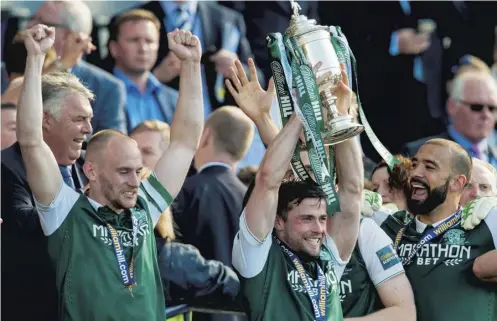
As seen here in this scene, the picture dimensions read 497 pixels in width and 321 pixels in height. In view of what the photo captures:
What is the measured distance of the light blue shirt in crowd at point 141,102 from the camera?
27.2ft

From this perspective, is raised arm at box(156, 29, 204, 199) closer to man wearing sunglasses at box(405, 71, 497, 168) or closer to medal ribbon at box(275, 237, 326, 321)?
medal ribbon at box(275, 237, 326, 321)

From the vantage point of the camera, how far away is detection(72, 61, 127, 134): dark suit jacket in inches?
307

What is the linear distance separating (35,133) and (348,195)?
1.57m

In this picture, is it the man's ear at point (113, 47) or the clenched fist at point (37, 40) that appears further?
the man's ear at point (113, 47)

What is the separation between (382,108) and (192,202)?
3.05m

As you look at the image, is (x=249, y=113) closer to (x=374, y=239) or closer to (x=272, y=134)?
(x=272, y=134)

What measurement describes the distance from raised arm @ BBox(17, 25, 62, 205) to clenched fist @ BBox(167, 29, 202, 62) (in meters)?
0.77

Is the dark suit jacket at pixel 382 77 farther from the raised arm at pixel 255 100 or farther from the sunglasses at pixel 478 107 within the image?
the raised arm at pixel 255 100

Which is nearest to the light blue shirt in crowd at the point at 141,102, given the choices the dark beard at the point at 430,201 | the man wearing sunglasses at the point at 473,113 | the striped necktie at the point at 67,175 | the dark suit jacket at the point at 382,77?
the dark suit jacket at the point at 382,77

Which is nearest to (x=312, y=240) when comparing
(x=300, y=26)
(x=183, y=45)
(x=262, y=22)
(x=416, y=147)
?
(x=300, y=26)

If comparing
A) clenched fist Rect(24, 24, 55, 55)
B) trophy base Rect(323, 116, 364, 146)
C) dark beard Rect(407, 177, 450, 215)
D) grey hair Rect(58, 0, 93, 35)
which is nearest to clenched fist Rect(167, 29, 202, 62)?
clenched fist Rect(24, 24, 55, 55)

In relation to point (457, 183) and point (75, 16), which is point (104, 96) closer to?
point (75, 16)

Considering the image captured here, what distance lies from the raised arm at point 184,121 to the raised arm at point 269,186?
17.2 inches

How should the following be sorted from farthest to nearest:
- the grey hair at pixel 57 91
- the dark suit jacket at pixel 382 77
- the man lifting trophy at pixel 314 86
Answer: the dark suit jacket at pixel 382 77, the grey hair at pixel 57 91, the man lifting trophy at pixel 314 86
